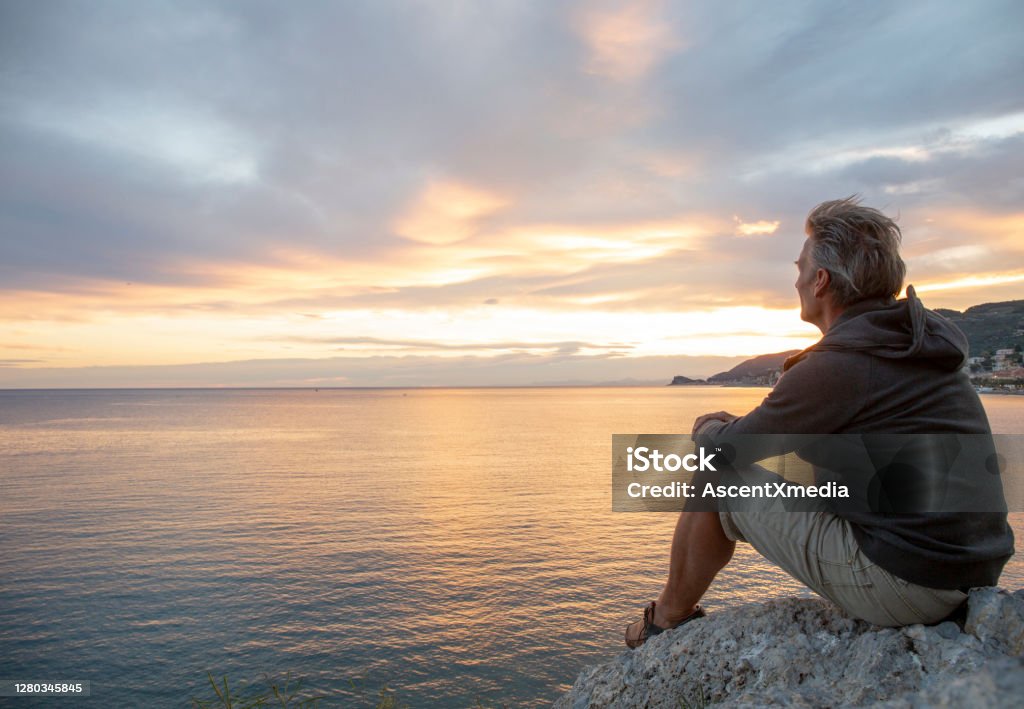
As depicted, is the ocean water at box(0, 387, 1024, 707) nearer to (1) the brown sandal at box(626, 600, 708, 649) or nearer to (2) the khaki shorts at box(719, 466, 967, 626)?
(1) the brown sandal at box(626, 600, 708, 649)

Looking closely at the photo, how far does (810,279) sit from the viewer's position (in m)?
3.71

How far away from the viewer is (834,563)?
12.1 ft

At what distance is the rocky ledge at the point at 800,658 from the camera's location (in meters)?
3.48

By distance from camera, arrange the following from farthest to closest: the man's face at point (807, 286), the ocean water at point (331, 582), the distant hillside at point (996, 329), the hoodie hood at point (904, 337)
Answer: the distant hillside at point (996, 329) → the ocean water at point (331, 582) → the man's face at point (807, 286) → the hoodie hood at point (904, 337)

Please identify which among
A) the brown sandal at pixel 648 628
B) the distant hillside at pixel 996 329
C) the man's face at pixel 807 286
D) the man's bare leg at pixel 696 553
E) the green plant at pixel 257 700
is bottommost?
the green plant at pixel 257 700

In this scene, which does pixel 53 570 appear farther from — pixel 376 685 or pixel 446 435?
Result: pixel 446 435

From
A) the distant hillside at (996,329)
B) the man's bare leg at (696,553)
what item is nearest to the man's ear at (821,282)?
the man's bare leg at (696,553)

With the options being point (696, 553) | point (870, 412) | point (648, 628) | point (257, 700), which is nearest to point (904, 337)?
point (870, 412)

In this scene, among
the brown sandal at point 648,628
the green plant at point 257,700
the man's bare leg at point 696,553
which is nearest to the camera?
the man's bare leg at point 696,553

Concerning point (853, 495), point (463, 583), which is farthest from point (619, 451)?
point (463, 583)

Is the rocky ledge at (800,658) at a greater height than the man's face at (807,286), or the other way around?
the man's face at (807,286)

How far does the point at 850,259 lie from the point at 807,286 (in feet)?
0.91

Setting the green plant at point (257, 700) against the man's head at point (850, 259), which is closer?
the man's head at point (850, 259)

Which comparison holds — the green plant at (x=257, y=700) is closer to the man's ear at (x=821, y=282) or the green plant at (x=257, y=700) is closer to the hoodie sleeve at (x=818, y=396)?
the hoodie sleeve at (x=818, y=396)
